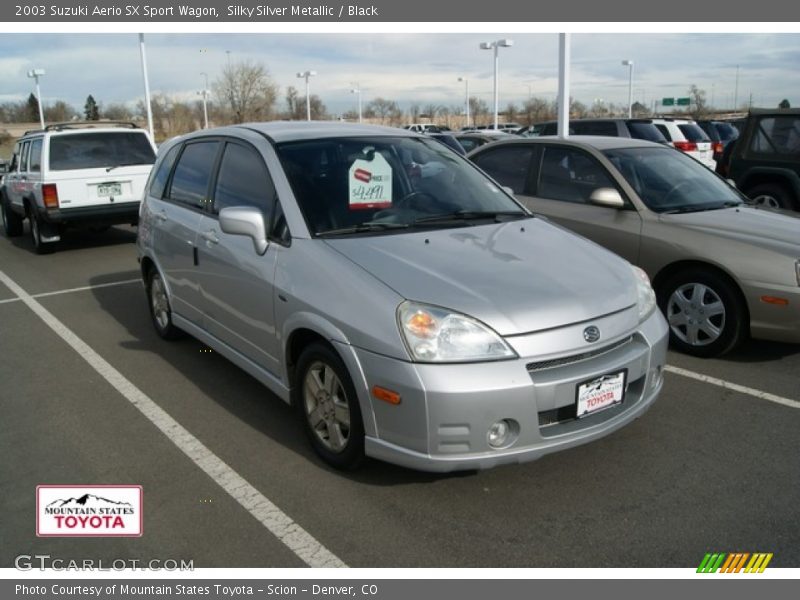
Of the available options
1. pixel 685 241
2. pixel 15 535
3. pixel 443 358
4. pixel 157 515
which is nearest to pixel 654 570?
pixel 443 358

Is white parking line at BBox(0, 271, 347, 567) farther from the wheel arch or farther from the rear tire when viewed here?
the rear tire

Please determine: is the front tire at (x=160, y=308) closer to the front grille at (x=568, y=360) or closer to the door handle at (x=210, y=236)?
the door handle at (x=210, y=236)

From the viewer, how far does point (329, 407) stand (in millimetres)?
3646

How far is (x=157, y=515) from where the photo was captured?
3.37 metres

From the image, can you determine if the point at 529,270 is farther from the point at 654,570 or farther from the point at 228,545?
the point at 228,545

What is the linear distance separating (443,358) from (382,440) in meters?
0.51

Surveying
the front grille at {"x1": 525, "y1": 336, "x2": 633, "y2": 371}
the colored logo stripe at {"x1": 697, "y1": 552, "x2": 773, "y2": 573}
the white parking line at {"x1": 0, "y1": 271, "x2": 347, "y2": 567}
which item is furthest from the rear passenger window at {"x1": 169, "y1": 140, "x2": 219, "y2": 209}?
the colored logo stripe at {"x1": 697, "y1": 552, "x2": 773, "y2": 573}

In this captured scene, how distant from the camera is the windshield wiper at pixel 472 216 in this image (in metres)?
4.22

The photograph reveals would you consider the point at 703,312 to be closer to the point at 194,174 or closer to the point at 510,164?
the point at 510,164

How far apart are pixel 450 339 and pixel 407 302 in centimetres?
27

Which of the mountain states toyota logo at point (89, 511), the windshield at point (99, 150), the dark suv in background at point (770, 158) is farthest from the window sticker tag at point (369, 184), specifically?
the windshield at point (99, 150)

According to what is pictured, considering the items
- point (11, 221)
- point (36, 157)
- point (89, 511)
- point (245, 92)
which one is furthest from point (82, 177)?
point (245, 92)

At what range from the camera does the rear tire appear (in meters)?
13.2

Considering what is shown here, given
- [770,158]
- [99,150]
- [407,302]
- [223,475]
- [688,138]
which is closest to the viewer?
[407,302]
